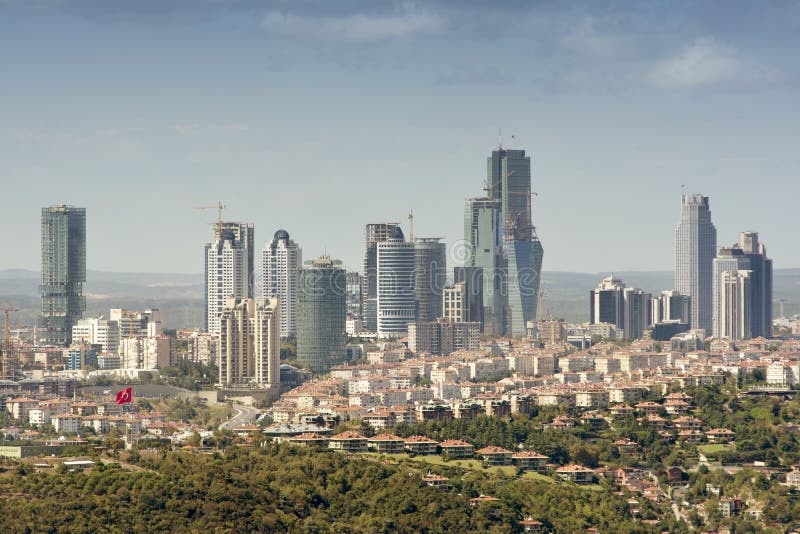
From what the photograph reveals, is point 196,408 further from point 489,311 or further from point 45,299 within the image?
point 489,311

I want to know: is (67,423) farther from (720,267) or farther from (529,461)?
(720,267)

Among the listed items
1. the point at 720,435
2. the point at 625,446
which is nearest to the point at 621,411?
the point at 720,435

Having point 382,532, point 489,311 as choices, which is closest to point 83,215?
point 489,311

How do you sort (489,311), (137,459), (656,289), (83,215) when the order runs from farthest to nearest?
(656,289), (489,311), (83,215), (137,459)

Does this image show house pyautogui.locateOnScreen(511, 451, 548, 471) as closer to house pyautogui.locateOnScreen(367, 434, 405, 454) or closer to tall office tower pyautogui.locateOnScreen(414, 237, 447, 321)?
house pyautogui.locateOnScreen(367, 434, 405, 454)

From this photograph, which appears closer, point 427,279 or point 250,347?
point 250,347
